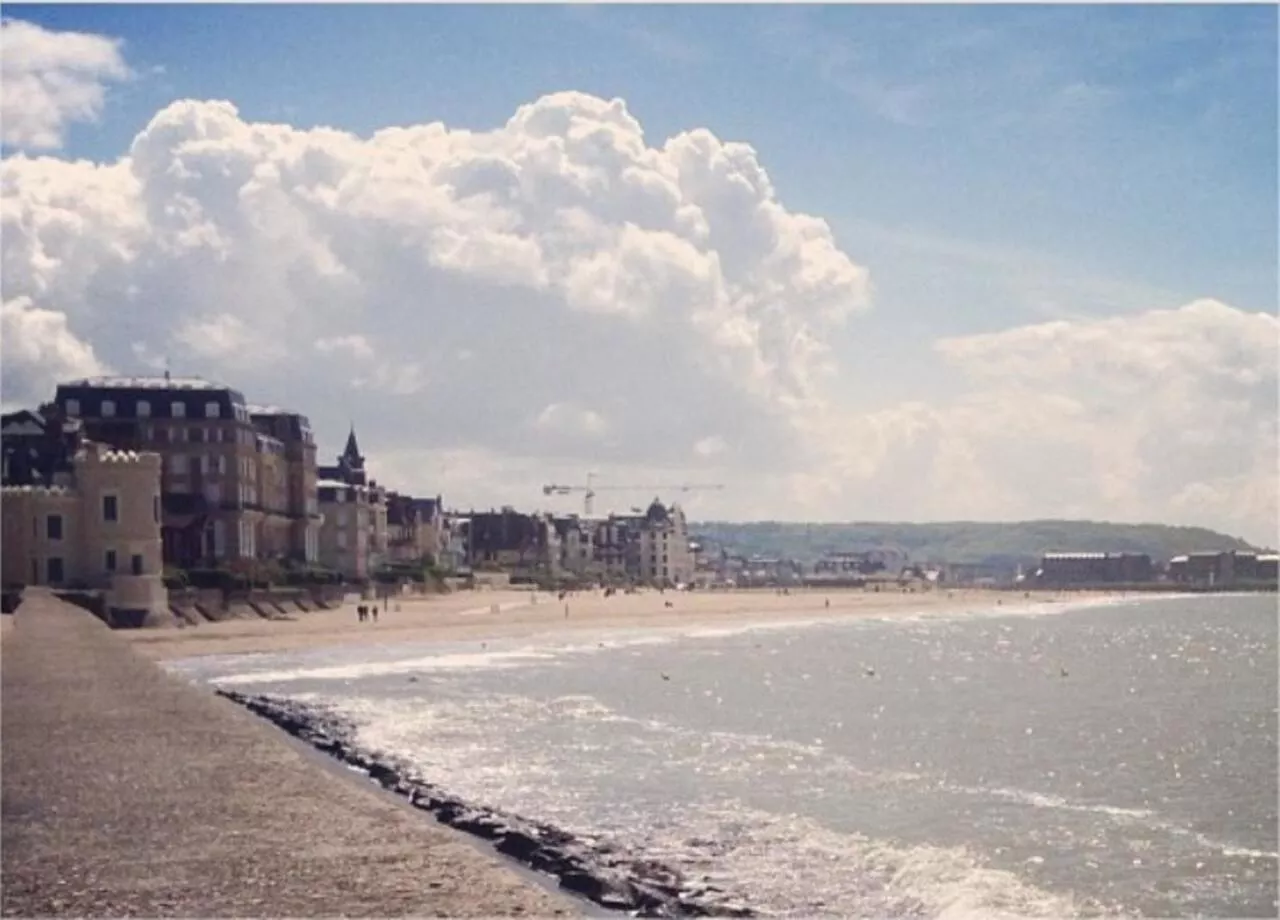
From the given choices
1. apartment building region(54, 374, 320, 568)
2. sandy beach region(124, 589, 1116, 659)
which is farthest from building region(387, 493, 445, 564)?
apartment building region(54, 374, 320, 568)

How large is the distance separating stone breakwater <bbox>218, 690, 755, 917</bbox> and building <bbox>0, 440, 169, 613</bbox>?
46.9 m

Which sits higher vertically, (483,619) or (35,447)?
(35,447)

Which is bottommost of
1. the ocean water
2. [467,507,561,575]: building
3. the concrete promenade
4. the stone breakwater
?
the ocean water

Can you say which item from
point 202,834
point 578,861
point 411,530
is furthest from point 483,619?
point 202,834

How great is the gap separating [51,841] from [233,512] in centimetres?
7848

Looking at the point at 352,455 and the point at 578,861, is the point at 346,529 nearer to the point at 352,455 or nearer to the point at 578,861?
the point at 352,455

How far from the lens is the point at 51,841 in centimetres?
1706

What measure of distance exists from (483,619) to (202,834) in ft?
255

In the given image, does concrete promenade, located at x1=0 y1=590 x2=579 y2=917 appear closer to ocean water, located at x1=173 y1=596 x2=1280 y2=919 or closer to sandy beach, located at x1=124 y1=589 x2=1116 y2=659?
ocean water, located at x1=173 y1=596 x2=1280 y2=919

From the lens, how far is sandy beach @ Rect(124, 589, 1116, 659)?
6775 centimetres

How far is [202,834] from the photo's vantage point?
57.4 ft

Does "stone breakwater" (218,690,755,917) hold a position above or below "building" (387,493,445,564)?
below

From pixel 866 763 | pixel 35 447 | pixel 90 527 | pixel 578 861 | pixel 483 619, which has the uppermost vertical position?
pixel 35 447

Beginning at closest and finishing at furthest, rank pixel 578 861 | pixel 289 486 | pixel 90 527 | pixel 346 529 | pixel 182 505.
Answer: pixel 578 861 → pixel 90 527 → pixel 182 505 → pixel 289 486 → pixel 346 529
